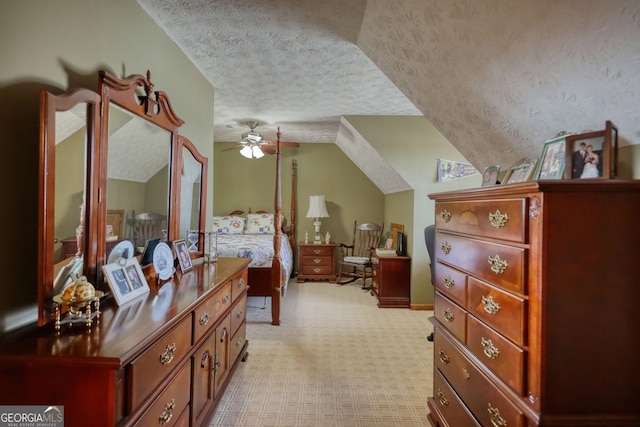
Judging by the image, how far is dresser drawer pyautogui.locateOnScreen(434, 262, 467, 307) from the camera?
1368mm

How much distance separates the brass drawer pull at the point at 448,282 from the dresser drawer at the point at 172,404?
1.30m

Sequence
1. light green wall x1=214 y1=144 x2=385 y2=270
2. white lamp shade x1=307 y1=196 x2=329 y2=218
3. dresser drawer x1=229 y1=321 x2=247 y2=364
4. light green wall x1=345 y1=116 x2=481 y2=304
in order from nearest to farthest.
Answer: dresser drawer x1=229 y1=321 x2=247 y2=364, light green wall x1=345 y1=116 x2=481 y2=304, white lamp shade x1=307 y1=196 x2=329 y2=218, light green wall x1=214 y1=144 x2=385 y2=270

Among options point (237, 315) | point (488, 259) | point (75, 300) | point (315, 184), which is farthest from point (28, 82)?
point (315, 184)

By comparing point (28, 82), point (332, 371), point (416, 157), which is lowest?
point (332, 371)

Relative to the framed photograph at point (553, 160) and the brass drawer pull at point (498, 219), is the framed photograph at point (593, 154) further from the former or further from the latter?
the brass drawer pull at point (498, 219)

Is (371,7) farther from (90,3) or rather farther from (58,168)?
(58,168)

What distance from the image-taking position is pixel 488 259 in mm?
1177

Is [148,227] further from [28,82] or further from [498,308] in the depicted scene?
[498,308]

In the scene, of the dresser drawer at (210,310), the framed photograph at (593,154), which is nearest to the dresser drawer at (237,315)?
the dresser drawer at (210,310)

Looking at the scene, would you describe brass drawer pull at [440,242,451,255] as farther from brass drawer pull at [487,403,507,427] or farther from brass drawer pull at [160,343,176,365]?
brass drawer pull at [160,343,176,365]

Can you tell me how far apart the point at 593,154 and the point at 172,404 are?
184 cm

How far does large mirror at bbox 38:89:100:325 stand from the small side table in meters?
3.98

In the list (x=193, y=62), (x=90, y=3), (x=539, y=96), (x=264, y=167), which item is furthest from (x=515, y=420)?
(x=264, y=167)

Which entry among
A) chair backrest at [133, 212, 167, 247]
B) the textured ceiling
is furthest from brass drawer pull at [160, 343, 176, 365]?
the textured ceiling
